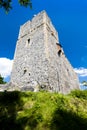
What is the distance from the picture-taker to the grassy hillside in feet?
23.2

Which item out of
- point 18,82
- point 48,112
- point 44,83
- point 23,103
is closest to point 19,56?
point 18,82

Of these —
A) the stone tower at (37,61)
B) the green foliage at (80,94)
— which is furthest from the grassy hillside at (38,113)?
the stone tower at (37,61)

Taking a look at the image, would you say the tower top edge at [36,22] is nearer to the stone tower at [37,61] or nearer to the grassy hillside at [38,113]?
the stone tower at [37,61]

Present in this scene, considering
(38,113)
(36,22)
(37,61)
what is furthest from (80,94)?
(36,22)

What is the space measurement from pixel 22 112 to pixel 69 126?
8.29 feet

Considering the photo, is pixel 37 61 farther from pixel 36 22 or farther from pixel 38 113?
pixel 38 113

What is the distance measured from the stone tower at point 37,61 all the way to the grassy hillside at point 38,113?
496 centimetres

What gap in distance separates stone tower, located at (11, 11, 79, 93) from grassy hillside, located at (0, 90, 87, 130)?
496cm

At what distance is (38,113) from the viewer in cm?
787

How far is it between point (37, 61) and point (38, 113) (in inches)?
397

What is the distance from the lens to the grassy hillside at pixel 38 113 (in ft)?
23.2

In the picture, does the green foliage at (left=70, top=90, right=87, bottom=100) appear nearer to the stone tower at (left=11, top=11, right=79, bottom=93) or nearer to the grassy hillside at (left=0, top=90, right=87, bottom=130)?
the grassy hillside at (left=0, top=90, right=87, bottom=130)

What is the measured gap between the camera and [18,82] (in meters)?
18.1

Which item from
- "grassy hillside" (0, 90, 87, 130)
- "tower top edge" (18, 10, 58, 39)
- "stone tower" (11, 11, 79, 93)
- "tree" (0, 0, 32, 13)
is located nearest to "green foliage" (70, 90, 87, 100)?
"grassy hillside" (0, 90, 87, 130)
